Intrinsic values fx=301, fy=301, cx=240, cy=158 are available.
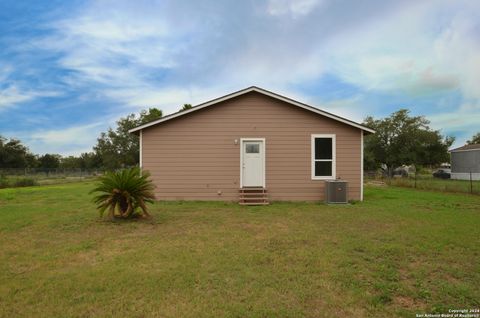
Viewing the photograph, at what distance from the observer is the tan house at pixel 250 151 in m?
10.6

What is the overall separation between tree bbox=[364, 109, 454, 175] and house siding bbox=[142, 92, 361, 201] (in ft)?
82.9

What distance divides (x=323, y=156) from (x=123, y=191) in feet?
22.6

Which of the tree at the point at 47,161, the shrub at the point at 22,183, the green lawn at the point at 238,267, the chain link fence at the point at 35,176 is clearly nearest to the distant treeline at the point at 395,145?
the chain link fence at the point at 35,176

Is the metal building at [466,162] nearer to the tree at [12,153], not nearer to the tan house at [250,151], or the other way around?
the tan house at [250,151]

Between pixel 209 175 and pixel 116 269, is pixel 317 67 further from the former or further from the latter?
pixel 116 269

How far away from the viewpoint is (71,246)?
4883 millimetres

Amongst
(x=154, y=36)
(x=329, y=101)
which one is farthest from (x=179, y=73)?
(x=329, y=101)

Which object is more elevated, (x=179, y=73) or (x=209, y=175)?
(x=179, y=73)

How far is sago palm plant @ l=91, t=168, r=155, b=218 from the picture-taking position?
22.5ft

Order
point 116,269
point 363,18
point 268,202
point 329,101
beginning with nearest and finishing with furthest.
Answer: point 116,269
point 268,202
point 363,18
point 329,101

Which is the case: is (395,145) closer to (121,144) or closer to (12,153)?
(121,144)

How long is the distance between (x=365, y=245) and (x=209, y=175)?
6.57m

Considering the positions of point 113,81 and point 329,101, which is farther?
point 329,101

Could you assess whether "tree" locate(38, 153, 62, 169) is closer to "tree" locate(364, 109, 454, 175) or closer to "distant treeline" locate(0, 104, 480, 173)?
"distant treeline" locate(0, 104, 480, 173)
